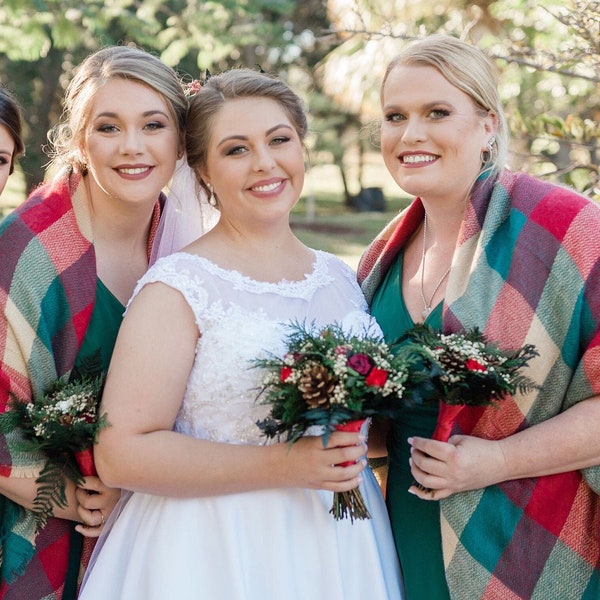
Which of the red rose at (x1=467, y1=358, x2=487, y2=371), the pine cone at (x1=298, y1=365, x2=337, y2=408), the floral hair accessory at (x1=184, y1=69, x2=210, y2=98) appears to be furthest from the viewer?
the floral hair accessory at (x1=184, y1=69, x2=210, y2=98)

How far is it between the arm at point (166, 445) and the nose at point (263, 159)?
0.59m

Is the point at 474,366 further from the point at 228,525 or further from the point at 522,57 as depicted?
the point at 522,57

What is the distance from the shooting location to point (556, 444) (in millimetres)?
2650

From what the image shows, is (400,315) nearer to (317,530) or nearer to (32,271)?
(317,530)

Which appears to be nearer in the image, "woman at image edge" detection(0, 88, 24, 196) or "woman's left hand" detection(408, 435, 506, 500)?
"woman's left hand" detection(408, 435, 506, 500)

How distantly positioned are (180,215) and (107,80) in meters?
0.63

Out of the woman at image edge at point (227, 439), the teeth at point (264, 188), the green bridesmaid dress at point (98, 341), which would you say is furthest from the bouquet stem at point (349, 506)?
the teeth at point (264, 188)

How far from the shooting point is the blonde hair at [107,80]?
3.01 meters

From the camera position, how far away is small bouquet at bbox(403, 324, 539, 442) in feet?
7.72

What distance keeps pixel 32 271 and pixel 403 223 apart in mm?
1513

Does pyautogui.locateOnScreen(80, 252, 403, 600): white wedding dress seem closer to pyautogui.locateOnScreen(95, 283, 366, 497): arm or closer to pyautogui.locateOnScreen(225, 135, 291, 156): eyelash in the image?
pyautogui.locateOnScreen(95, 283, 366, 497): arm

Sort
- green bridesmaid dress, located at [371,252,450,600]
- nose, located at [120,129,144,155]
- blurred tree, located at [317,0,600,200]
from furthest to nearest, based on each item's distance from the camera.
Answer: blurred tree, located at [317,0,600,200] < nose, located at [120,129,144,155] < green bridesmaid dress, located at [371,252,450,600]

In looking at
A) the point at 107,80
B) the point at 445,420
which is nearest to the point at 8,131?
the point at 107,80

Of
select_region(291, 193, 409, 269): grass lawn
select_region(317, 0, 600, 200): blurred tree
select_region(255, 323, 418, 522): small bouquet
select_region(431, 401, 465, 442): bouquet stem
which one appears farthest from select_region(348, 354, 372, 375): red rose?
select_region(291, 193, 409, 269): grass lawn
